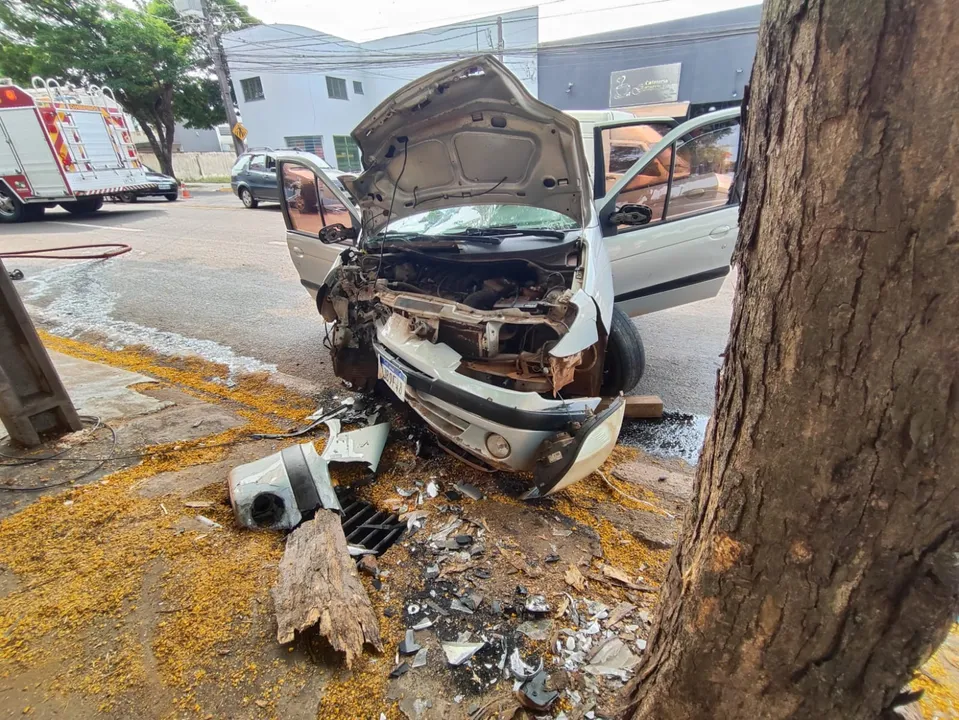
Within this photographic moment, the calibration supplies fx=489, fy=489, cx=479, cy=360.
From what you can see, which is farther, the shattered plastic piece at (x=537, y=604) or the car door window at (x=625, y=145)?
the car door window at (x=625, y=145)

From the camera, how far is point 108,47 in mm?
21609

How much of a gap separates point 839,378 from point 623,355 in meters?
2.82

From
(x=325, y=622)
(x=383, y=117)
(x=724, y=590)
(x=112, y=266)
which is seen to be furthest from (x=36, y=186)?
(x=724, y=590)

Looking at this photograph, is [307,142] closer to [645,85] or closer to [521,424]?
[645,85]

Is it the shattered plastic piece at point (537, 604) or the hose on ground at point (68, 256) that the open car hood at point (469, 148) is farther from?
the hose on ground at point (68, 256)

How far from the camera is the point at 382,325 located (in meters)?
3.29

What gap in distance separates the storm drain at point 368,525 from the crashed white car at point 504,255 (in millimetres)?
568

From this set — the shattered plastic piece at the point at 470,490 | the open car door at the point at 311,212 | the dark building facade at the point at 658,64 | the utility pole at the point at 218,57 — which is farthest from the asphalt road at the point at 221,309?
the dark building facade at the point at 658,64

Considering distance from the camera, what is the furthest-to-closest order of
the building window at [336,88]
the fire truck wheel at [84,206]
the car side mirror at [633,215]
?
1. the building window at [336,88]
2. the fire truck wheel at [84,206]
3. the car side mirror at [633,215]

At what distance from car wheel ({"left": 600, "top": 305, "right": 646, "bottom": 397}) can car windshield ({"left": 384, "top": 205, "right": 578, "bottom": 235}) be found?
2.71ft

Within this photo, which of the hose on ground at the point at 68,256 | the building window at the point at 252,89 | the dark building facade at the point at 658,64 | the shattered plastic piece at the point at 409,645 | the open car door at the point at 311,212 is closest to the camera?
the shattered plastic piece at the point at 409,645

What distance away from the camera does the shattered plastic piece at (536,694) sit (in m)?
1.64

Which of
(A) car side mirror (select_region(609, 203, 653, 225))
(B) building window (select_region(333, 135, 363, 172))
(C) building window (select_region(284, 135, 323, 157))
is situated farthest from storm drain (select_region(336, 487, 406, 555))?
(B) building window (select_region(333, 135, 363, 172))

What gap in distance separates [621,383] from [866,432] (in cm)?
294
